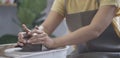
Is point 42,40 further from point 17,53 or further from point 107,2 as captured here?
point 107,2

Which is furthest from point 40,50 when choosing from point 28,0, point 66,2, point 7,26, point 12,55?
point 7,26

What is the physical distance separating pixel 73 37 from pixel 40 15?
2537mm

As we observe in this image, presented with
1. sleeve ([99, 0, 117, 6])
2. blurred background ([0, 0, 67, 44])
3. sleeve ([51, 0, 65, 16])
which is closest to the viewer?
sleeve ([99, 0, 117, 6])

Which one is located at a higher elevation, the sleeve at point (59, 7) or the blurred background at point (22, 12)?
the blurred background at point (22, 12)

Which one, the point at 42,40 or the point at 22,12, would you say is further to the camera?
the point at 22,12

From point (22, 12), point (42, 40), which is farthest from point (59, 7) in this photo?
point (22, 12)

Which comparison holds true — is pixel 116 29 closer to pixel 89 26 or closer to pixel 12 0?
pixel 89 26

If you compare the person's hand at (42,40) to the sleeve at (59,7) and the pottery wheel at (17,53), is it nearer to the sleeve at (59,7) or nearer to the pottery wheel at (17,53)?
the pottery wheel at (17,53)

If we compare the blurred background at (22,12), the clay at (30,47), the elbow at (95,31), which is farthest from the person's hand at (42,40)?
the blurred background at (22,12)

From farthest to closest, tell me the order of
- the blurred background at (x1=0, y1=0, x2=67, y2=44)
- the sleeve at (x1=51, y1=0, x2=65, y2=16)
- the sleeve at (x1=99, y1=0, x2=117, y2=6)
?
the blurred background at (x1=0, y1=0, x2=67, y2=44) → the sleeve at (x1=51, y1=0, x2=65, y2=16) → the sleeve at (x1=99, y1=0, x2=117, y2=6)

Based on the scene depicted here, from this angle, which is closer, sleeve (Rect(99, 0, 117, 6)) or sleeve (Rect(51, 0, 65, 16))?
sleeve (Rect(99, 0, 117, 6))

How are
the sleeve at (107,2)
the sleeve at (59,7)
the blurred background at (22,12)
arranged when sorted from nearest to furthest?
the sleeve at (107,2) < the sleeve at (59,7) < the blurred background at (22,12)

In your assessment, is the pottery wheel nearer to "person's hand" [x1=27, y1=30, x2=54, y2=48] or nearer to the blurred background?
"person's hand" [x1=27, y1=30, x2=54, y2=48]

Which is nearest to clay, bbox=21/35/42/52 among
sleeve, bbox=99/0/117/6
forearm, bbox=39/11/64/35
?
forearm, bbox=39/11/64/35
